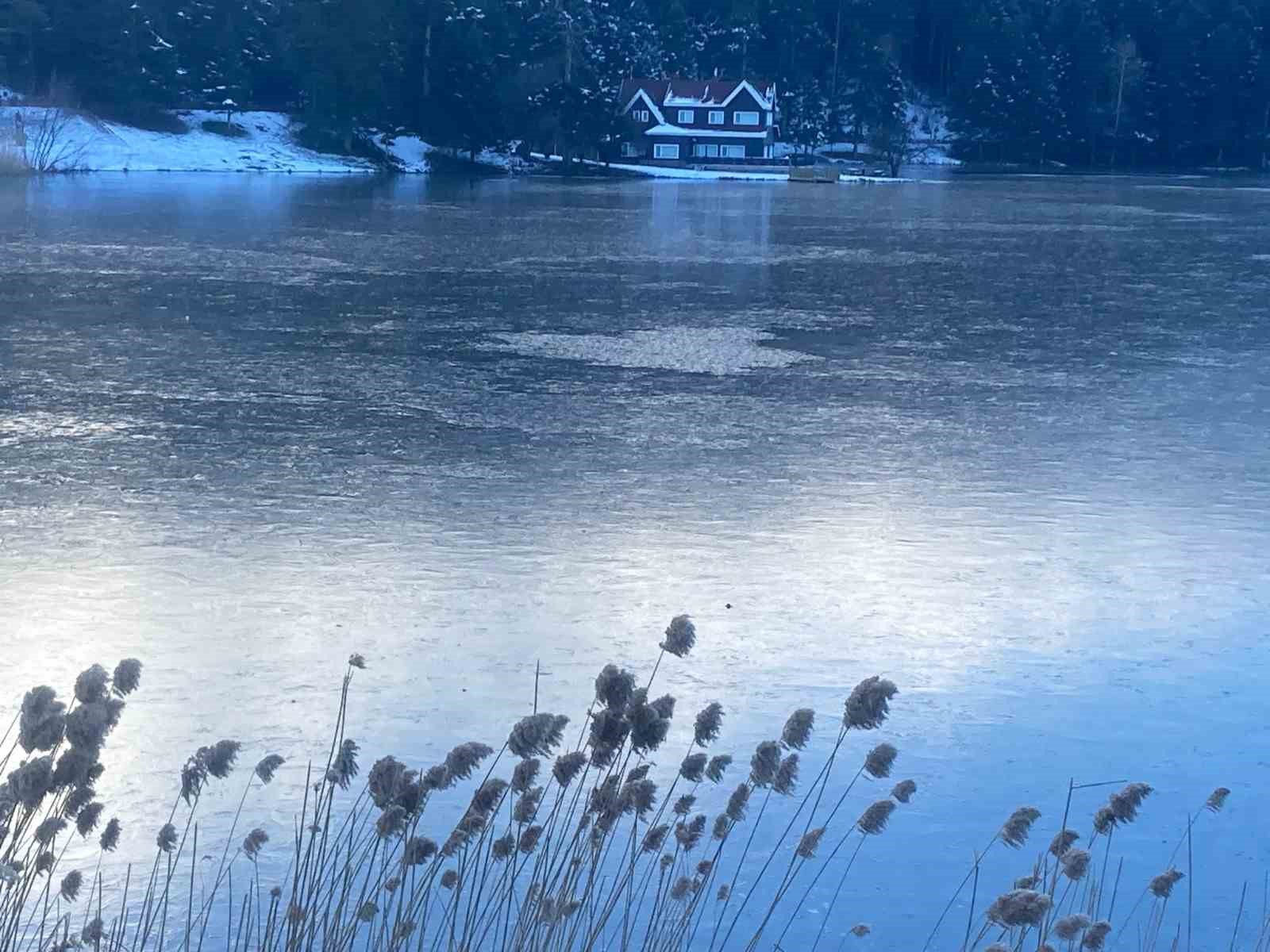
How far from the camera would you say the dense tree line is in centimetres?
5834

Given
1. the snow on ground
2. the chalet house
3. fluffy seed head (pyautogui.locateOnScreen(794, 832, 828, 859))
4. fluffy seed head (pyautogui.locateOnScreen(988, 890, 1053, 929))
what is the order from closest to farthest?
fluffy seed head (pyautogui.locateOnScreen(988, 890, 1053, 929)) < fluffy seed head (pyautogui.locateOnScreen(794, 832, 828, 859)) < the snow on ground < the chalet house

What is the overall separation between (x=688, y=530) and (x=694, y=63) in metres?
81.1

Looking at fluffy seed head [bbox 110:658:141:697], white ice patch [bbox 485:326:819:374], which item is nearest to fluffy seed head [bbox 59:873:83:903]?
fluffy seed head [bbox 110:658:141:697]

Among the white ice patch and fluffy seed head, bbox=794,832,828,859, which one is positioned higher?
fluffy seed head, bbox=794,832,828,859

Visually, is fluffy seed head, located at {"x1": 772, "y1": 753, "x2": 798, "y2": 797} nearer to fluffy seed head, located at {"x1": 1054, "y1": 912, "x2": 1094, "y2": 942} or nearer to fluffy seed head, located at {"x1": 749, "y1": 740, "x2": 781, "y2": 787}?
fluffy seed head, located at {"x1": 749, "y1": 740, "x2": 781, "y2": 787}

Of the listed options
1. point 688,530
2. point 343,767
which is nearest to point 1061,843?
point 343,767

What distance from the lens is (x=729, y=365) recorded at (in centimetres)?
1330

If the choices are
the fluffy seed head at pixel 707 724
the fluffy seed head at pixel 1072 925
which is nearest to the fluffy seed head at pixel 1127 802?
the fluffy seed head at pixel 1072 925

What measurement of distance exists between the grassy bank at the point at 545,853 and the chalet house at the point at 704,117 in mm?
73539

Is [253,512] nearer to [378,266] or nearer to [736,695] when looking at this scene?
[736,695]

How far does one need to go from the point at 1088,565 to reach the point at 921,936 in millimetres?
3445

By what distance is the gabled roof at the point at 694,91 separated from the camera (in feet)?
255

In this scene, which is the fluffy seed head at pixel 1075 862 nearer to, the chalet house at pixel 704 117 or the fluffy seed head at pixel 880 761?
the fluffy seed head at pixel 880 761

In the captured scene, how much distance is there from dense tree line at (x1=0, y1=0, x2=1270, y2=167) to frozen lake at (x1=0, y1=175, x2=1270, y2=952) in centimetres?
4223
